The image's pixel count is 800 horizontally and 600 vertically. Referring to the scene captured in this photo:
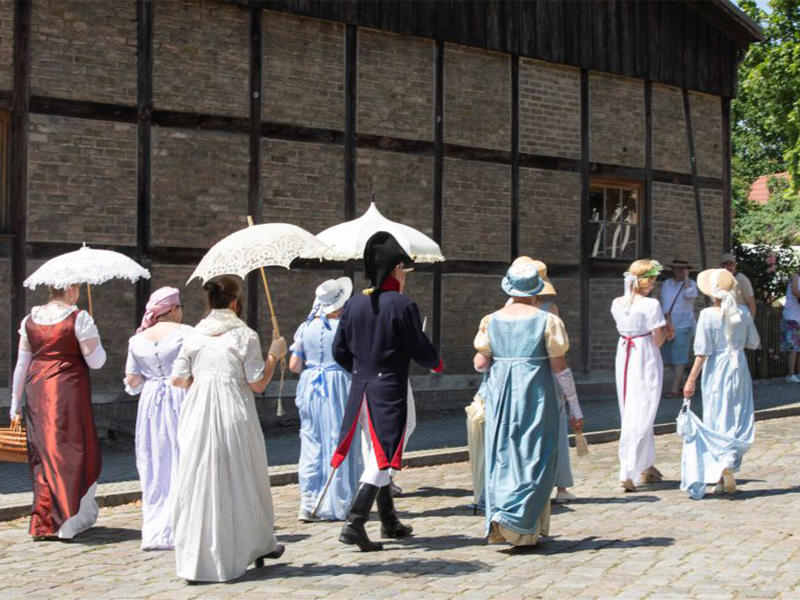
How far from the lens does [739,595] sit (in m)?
6.27

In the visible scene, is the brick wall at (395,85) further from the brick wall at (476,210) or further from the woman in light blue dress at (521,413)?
the woman in light blue dress at (521,413)

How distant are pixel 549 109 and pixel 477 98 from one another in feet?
4.50

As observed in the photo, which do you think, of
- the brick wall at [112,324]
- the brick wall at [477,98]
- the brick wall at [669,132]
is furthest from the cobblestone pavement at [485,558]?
the brick wall at [669,132]

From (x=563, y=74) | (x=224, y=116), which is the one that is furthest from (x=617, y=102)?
(x=224, y=116)

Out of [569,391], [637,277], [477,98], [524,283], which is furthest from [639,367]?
[477,98]

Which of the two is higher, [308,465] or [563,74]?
[563,74]

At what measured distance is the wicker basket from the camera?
8922mm

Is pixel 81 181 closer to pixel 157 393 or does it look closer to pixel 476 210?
pixel 157 393

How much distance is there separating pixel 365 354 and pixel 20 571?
2343mm

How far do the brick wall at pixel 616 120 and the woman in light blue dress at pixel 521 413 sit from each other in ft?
34.4

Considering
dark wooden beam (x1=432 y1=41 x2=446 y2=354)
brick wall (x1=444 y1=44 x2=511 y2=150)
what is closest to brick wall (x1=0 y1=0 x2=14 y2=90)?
dark wooden beam (x1=432 y1=41 x2=446 y2=354)

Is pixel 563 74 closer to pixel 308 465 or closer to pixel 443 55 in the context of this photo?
pixel 443 55

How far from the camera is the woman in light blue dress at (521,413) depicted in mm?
7555

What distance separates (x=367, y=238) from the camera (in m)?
11.0
